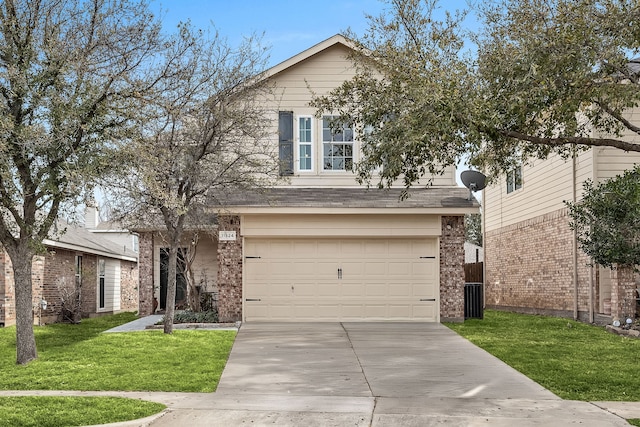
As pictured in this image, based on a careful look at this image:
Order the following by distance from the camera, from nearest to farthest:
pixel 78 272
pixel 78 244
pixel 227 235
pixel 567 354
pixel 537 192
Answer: pixel 567 354
pixel 227 235
pixel 78 244
pixel 537 192
pixel 78 272

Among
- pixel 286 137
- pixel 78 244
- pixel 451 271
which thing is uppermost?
pixel 286 137

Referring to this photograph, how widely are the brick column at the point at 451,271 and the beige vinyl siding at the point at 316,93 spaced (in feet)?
4.63

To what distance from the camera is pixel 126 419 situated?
8.07 m

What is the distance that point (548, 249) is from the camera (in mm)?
21891

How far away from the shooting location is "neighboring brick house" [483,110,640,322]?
1822 centimetres

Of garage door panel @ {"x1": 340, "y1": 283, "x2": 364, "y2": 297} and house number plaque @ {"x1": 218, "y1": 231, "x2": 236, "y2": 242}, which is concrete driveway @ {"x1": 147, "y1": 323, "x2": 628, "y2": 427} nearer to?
garage door panel @ {"x1": 340, "y1": 283, "x2": 364, "y2": 297}

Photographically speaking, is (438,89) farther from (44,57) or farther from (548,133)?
(44,57)

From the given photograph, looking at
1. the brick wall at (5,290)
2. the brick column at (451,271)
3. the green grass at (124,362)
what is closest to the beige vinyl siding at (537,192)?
the brick column at (451,271)

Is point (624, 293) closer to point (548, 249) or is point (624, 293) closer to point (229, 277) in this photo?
point (548, 249)

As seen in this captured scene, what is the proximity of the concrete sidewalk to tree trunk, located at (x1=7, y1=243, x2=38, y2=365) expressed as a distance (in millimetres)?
2603

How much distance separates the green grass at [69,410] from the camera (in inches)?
314

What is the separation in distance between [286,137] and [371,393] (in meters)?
10.3

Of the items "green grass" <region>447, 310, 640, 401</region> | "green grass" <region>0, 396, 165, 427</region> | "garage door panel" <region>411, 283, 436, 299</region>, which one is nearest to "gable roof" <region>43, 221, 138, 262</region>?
"garage door panel" <region>411, 283, 436, 299</region>

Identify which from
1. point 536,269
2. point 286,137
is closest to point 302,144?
point 286,137
